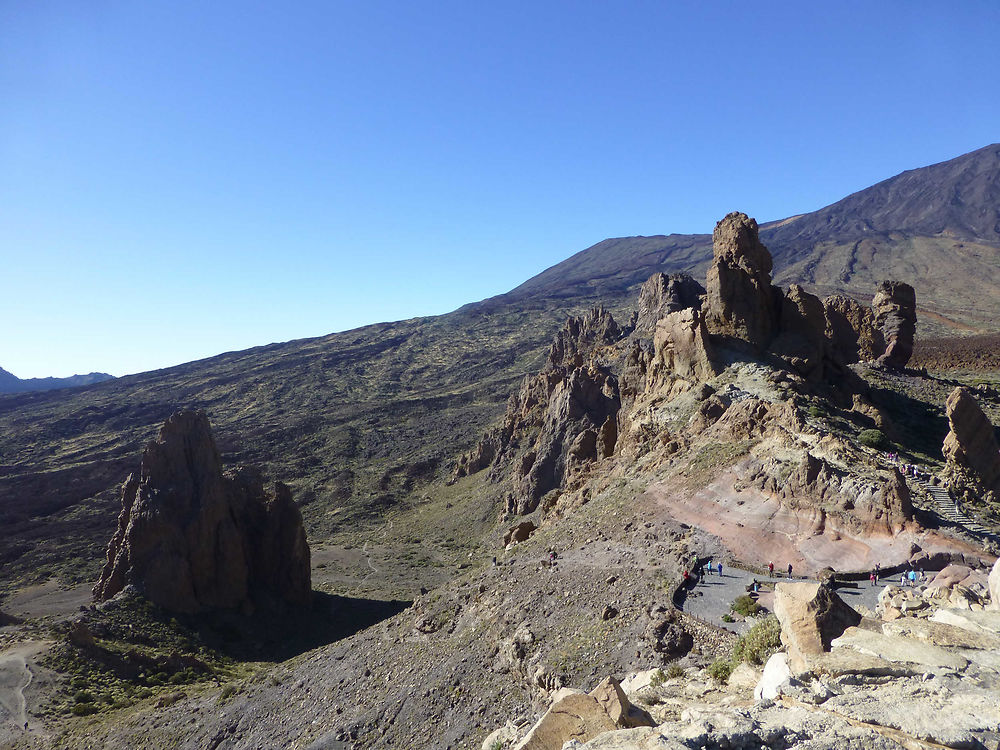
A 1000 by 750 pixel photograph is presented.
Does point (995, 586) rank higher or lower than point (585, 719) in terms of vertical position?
lower

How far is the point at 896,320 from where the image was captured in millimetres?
57688

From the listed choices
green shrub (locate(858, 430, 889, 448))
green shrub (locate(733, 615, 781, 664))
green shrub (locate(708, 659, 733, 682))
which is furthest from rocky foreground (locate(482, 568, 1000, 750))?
green shrub (locate(858, 430, 889, 448))

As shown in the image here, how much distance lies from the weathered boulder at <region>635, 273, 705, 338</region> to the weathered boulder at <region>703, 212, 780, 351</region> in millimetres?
21065

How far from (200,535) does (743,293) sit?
109 ft

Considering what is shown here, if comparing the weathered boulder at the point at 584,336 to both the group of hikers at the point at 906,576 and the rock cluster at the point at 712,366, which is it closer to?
the rock cluster at the point at 712,366

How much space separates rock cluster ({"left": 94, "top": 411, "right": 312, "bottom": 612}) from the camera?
33.9 metres

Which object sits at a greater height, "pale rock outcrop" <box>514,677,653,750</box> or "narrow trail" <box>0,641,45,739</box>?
"pale rock outcrop" <box>514,677,653,750</box>

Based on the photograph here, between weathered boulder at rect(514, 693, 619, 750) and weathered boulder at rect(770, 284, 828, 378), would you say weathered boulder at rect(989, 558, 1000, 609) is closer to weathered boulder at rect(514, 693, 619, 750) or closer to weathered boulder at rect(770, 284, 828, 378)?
weathered boulder at rect(514, 693, 619, 750)

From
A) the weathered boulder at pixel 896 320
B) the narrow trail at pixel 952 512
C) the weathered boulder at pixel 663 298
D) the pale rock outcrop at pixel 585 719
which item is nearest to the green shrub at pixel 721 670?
the pale rock outcrop at pixel 585 719

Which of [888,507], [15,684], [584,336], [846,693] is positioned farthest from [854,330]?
[15,684]

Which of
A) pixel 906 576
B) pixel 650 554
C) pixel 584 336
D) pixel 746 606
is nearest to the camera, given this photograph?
pixel 746 606

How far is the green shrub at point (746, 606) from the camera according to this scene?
1403 cm

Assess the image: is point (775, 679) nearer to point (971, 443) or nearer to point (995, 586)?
point (995, 586)

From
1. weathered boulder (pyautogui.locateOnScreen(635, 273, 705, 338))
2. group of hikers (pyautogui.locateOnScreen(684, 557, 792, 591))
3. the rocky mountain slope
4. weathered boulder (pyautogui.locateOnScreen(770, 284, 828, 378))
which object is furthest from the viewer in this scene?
weathered boulder (pyautogui.locateOnScreen(635, 273, 705, 338))
